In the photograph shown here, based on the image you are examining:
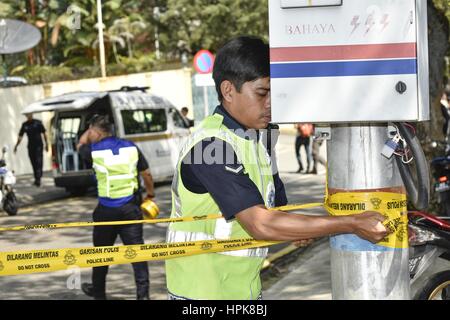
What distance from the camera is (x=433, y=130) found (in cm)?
988

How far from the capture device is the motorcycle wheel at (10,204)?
15.4 m

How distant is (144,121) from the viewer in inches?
741

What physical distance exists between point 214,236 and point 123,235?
4.71 meters

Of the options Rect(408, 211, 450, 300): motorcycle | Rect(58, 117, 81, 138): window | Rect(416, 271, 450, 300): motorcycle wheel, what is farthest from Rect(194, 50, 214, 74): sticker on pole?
Rect(416, 271, 450, 300): motorcycle wheel

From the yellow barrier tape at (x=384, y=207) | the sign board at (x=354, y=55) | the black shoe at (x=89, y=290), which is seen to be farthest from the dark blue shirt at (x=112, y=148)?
the sign board at (x=354, y=55)

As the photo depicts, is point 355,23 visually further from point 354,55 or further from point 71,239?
point 71,239

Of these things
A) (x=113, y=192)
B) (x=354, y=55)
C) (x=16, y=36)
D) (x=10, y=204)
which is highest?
(x=16, y=36)

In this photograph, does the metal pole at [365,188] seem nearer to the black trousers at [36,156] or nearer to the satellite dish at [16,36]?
the black trousers at [36,156]

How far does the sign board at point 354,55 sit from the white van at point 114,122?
1464cm

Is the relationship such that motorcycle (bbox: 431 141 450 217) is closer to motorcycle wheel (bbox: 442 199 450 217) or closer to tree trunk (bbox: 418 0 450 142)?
motorcycle wheel (bbox: 442 199 450 217)

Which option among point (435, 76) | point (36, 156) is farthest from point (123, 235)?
point (36, 156)
